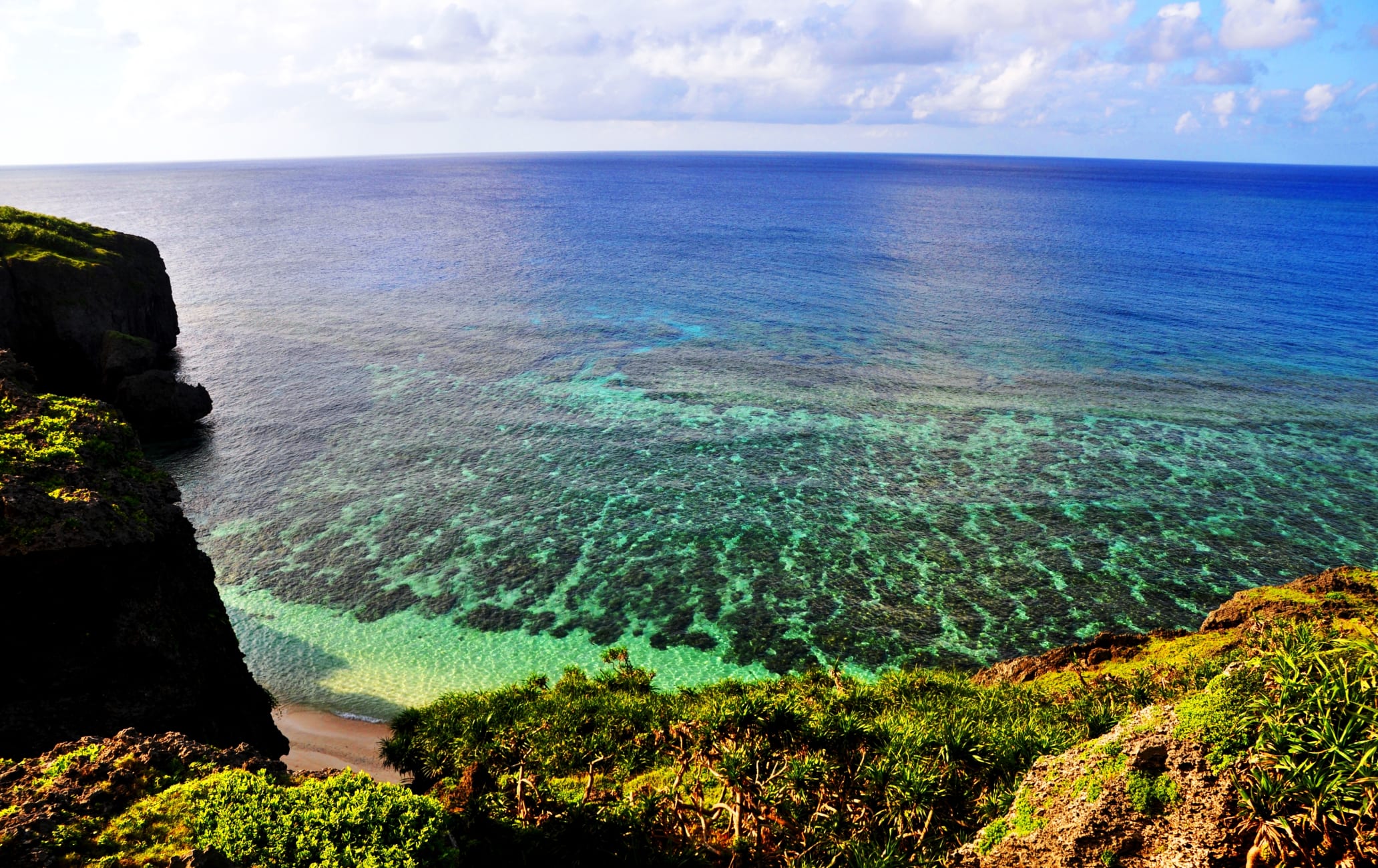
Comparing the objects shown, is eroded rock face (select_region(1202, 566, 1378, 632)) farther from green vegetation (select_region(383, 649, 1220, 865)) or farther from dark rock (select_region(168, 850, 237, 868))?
dark rock (select_region(168, 850, 237, 868))

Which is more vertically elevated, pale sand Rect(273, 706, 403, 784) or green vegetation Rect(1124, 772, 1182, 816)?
green vegetation Rect(1124, 772, 1182, 816)

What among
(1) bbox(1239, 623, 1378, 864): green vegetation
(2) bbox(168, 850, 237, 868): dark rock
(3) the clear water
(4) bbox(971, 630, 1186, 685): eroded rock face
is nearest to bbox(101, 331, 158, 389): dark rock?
(3) the clear water

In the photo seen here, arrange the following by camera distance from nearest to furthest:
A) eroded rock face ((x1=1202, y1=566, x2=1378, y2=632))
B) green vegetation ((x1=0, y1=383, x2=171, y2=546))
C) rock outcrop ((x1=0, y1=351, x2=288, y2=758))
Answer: rock outcrop ((x1=0, y1=351, x2=288, y2=758)) < green vegetation ((x1=0, y1=383, x2=171, y2=546)) < eroded rock face ((x1=1202, y1=566, x2=1378, y2=632))

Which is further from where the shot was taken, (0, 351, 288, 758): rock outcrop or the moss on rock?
the moss on rock

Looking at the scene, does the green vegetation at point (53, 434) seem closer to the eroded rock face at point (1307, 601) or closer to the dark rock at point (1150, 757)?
the dark rock at point (1150, 757)

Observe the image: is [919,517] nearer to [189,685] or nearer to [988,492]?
[988,492]

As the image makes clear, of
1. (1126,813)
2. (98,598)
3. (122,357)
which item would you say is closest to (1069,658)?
(1126,813)

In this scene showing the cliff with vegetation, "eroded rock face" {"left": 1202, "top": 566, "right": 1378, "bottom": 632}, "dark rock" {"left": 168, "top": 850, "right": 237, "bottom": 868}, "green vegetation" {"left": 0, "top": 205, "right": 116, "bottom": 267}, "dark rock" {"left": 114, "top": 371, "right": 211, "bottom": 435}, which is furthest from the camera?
"green vegetation" {"left": 0, "top": 205, "right": 116, "bottom": 267}

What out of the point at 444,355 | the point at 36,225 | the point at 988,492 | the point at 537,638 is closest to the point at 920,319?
the point at 988,492
